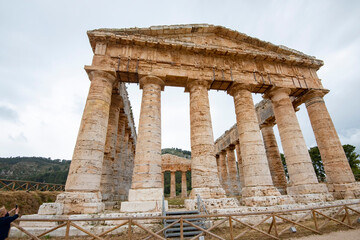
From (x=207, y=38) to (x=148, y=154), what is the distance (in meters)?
9.47

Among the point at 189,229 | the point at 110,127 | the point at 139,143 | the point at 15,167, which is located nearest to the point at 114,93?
the point at 110,127

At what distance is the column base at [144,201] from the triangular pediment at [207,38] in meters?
8.80

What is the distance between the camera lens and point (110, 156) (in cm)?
1194

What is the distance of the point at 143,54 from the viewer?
1098 cm

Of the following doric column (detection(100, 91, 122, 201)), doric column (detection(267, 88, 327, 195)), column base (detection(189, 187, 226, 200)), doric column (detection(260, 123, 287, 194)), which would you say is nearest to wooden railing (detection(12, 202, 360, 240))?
column base (detection(189, 187, 226, 200))

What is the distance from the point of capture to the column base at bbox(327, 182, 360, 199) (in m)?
9.98

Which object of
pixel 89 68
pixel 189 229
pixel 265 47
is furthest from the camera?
pixel 265 47

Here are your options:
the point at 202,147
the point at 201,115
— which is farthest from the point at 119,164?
the point at 201,115

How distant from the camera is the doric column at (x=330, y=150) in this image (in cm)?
1045

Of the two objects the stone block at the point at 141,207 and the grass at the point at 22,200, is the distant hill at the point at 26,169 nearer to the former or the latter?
the grass at the point at 22,200

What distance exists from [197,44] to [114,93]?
6.85 meters

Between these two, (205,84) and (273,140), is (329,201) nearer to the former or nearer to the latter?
(273,140)

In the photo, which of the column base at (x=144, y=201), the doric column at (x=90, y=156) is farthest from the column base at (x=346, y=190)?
the doric column at (x=90, y=156)

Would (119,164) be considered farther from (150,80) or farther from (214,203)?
(214,203)
